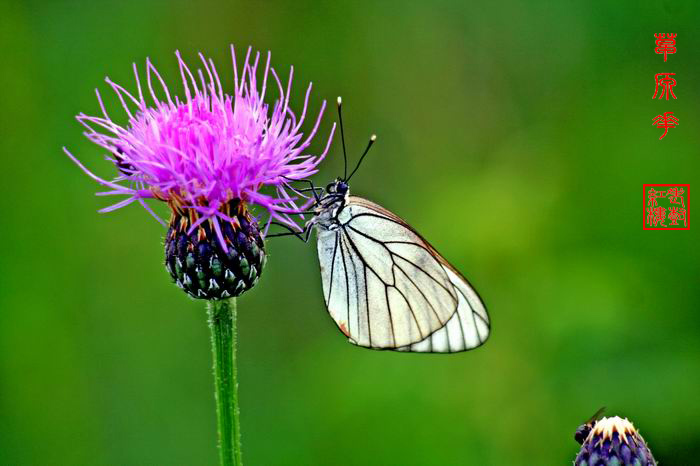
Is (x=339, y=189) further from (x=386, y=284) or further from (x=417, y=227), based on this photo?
(x=417, y=227)

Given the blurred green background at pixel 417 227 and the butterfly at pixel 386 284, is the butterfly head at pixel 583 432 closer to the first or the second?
the butterfly at pixel 386 284

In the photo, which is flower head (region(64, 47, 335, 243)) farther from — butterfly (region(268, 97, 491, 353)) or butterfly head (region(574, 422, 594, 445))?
butterfly head (region(574, 422, 594, 445))

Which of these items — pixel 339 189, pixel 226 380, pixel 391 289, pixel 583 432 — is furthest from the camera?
pixel 391 289

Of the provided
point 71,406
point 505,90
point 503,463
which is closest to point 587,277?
point 503,463

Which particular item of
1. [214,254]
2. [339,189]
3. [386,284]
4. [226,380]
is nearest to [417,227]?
[386,284]

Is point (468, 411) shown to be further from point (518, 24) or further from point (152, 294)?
point (518, 24)

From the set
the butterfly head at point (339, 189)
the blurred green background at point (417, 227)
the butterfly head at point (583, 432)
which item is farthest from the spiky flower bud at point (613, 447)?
the butterfly head at point (339, 189)
